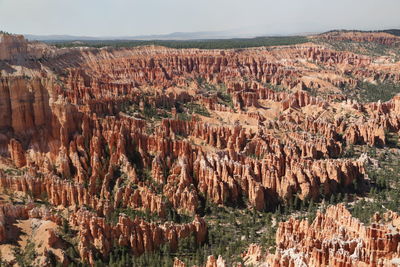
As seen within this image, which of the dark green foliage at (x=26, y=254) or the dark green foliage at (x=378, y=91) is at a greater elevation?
the dark green foliage at (x=378, y=91)

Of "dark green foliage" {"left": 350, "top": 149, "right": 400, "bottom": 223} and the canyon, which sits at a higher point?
the canyon

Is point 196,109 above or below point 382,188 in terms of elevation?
above

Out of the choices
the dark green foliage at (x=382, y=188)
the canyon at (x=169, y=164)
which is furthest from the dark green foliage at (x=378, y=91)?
the dark green foliage at (x=382, y=188)

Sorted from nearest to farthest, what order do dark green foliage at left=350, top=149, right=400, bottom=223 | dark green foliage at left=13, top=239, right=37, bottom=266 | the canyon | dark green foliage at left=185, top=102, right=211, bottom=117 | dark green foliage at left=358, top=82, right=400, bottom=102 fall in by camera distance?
dark green foliage at left=13, top=239, right=37, bottom=266
the canyon
dark green foliage at left=350, top=149, right=400, bottom=223
dark green foliage at left=185, top=102, right=211, bottom=117
dark green foliage at left=358, top=82, right=400, bottom=102

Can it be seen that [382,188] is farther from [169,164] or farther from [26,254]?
[26,254]

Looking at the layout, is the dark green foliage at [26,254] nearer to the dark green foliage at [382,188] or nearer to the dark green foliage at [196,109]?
the dark green foliage at [382,188]

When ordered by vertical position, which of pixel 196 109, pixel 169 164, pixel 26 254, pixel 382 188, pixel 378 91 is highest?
pixel 196 109

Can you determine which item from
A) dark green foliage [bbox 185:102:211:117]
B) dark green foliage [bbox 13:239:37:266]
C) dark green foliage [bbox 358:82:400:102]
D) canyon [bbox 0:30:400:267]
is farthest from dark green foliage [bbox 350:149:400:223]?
dark green foliage [bbox 358:82:400:102]

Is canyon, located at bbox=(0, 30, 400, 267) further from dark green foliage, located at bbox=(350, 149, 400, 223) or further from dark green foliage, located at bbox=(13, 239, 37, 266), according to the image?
dark green foliage, located at bbox=(350, 149, 400, 223)

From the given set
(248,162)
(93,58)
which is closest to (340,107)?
(248,162)

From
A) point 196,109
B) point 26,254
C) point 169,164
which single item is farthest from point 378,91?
point 26,254

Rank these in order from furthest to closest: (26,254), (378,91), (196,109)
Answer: (378,91) < (196,109) < (26,254)
